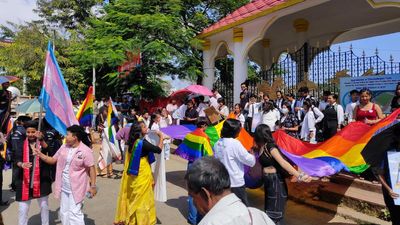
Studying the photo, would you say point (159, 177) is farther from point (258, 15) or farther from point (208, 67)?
point (208, 67)

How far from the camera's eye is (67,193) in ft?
15.2

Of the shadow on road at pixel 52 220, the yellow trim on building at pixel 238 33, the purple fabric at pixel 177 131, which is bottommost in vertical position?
the shadow on road at pixel 52 220

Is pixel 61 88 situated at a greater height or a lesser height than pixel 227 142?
greater

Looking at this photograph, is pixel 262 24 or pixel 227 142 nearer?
pixel 227 142

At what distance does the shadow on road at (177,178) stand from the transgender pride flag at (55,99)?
158 inches

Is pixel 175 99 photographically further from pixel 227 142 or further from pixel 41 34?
pixel 41 34

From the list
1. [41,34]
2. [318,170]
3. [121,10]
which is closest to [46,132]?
[318,170]

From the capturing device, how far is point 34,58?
90.7ft

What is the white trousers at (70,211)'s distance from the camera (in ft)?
14.9

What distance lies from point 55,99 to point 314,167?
3.70 meters

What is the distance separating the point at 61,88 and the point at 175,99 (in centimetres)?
1051

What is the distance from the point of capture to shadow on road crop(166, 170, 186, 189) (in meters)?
8.87

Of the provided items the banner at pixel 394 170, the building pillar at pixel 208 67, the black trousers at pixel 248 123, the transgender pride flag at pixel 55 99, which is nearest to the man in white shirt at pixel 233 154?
the banner at pixel 394 170

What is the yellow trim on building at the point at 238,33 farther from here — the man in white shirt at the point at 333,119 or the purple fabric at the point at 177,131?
the purple fabric at the point at 177,131
